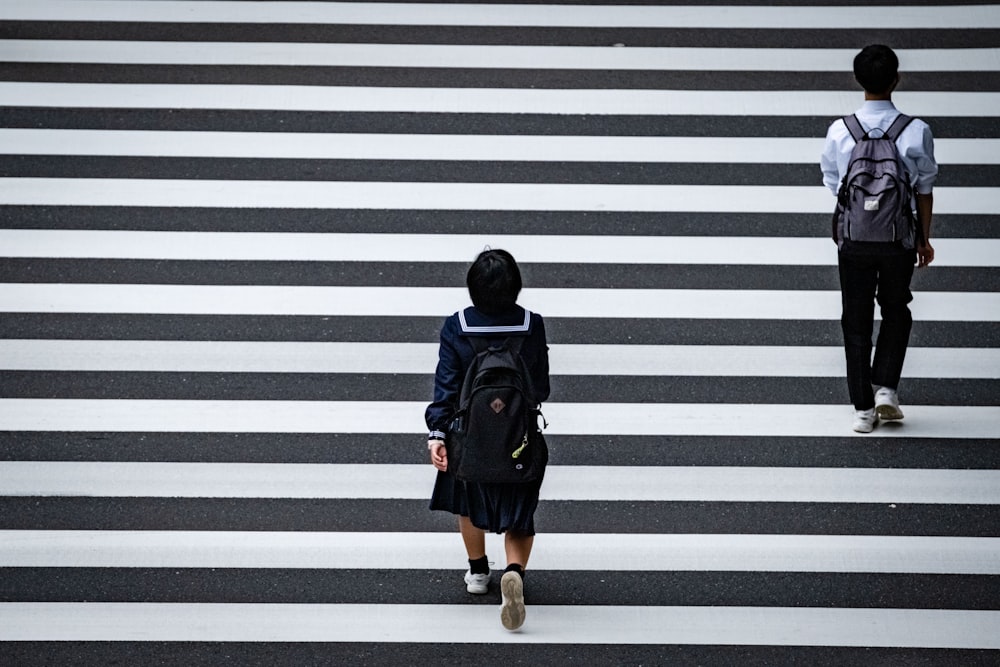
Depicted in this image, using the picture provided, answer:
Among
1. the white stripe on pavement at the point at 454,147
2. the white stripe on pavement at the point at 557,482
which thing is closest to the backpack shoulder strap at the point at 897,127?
the white stripe on pavement at the point at 557,482

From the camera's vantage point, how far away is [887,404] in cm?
568

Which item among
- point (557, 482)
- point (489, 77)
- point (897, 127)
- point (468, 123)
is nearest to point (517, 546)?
point (557, 482)

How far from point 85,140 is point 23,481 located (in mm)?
2404

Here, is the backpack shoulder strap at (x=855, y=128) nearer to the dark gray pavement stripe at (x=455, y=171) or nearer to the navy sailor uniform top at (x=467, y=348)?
the dark gray pavement stripe at (x=455, y=171)

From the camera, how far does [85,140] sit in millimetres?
7148

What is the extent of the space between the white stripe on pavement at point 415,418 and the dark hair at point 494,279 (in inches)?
61.8

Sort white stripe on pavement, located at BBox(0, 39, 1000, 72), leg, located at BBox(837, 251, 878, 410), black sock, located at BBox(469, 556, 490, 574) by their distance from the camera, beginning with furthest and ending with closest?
white stripe on pavement, located at BBox(0, 39, 1000, 72) < leg, located at BBox(837, 251, 878, 410) < black sock, located at BBox(469, 556, 490, 574)

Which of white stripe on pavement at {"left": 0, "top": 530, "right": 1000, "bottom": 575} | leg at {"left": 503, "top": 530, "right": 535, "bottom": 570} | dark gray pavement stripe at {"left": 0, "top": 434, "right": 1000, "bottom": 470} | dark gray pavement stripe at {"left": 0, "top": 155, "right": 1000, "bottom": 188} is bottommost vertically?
white stripe on pavement at {"left": 0, "top": 530, "right": 1000, "bottom": 575}

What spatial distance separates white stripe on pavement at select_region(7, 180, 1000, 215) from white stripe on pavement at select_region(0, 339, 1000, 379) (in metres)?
0.97

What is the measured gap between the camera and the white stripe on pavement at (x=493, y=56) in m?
7.55

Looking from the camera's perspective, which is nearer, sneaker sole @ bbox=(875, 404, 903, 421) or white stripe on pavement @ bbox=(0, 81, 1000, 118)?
sneaker sole @ bbox=(875, 404, 903, 421)

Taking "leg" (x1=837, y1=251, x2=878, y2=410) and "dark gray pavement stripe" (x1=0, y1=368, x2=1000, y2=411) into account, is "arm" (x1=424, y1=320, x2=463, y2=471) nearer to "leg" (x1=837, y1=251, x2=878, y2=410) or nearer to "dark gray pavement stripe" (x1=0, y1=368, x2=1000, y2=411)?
"dark gray pavement stripe" (x1=0, y1=368, x2=1000, y2=411)

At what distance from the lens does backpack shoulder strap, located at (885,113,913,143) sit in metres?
5.25

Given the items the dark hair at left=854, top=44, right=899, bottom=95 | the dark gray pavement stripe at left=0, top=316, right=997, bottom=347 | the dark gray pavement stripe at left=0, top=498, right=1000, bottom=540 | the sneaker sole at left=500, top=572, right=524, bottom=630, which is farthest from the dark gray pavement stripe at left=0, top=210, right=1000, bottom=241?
the sneaker sole at left=500, top=572, right=524, bottom=630
